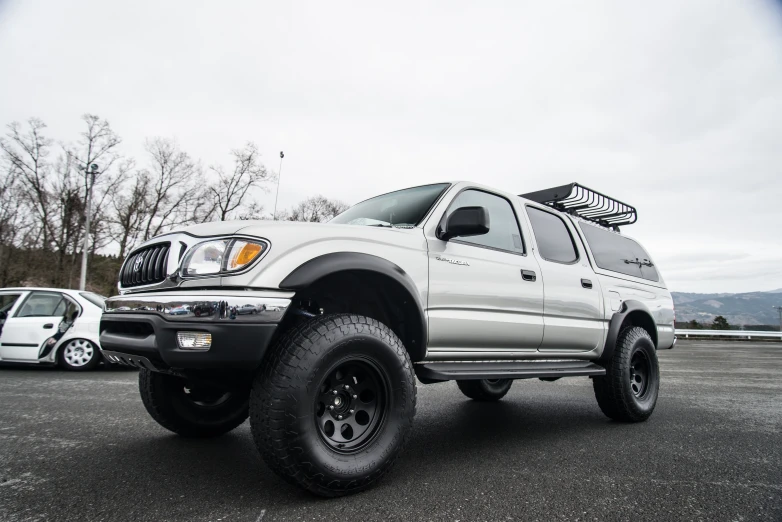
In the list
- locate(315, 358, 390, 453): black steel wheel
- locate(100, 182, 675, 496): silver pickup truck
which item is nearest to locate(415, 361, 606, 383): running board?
locate(100, 182, 675, 496): silver pickup truck

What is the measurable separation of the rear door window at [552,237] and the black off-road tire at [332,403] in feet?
6.73

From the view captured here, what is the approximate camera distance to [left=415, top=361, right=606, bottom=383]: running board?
2.96 metres

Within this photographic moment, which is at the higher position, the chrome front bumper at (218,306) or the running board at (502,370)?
the chrome front bumper at (218,306)

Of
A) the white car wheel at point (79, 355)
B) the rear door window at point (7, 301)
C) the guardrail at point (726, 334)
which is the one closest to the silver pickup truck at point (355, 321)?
the white car wheel at point (79, 355)

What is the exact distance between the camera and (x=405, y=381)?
2.64 metres

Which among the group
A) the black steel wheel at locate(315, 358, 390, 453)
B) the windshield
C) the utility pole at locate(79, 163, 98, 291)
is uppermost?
the utility pole at locate(79, 163, 98, 291)

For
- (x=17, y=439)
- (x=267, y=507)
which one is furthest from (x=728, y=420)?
(x=17, y=439)

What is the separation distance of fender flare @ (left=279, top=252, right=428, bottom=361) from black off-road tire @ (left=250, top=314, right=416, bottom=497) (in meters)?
0.23

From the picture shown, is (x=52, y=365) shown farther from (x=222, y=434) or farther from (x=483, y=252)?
(x=483, y=252)

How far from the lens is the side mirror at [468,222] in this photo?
3016 mm

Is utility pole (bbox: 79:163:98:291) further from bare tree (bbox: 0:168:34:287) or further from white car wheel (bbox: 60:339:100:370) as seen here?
white car wheel (bbox: 60:339:100:370)

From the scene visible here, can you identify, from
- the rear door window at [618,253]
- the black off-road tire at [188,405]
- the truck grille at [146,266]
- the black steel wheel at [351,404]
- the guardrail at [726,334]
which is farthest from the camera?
the guardrail at [726,334]

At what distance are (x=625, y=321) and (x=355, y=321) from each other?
3482 mm

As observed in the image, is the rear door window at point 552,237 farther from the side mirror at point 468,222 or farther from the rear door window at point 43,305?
the rear door window at point 43,305
